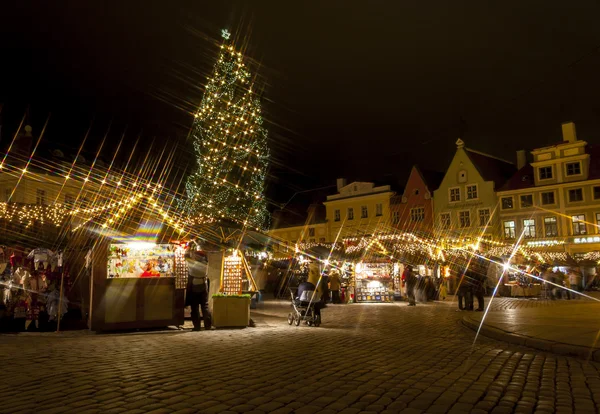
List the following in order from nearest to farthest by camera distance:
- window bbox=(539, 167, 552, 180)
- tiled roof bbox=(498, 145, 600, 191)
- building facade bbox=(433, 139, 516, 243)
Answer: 1. tiled roof bbox=(498, 145, 600, 191)
2. window bbox=(539, 167, 552, 180)
3. building facade bbox=(433, 139, 516, 243)

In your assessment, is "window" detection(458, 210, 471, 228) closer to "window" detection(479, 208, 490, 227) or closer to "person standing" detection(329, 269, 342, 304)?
"window" detection(479, 208, 490, 227)

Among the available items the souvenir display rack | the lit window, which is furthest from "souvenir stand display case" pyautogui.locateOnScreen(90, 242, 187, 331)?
the lit window

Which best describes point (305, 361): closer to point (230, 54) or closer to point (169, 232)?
point (169, 232)

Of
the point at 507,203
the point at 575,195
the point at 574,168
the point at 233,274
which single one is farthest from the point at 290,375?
the point at 507,203

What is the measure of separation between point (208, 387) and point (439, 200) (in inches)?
1769

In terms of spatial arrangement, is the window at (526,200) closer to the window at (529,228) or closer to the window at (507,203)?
the window at (507,203)

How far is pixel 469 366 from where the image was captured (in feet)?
24.2

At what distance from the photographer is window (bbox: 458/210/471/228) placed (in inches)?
1805

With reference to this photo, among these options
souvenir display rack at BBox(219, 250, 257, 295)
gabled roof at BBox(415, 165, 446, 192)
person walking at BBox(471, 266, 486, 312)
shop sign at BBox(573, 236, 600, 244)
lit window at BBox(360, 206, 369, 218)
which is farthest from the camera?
lit window at BBox(360, 206, 369, 218)

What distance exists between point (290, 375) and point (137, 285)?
7103 millimetres

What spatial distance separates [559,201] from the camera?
40906 millimetres

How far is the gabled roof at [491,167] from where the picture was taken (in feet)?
152

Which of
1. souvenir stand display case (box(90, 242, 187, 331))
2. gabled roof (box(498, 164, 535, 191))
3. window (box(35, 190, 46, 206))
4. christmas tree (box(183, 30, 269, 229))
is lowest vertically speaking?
souvenir stand display case (box(90, 242, 187, 331))

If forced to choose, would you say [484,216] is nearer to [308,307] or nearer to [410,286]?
[410,286]
